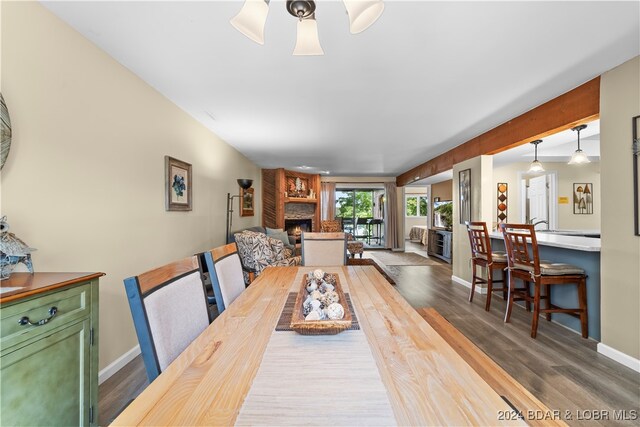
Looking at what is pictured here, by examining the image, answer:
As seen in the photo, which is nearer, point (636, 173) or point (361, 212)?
point (636, 173)

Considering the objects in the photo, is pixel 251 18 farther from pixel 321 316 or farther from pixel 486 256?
pixel 486 256

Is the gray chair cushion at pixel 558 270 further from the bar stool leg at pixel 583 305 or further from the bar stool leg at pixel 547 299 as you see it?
the bar stool leg at pixel 547 299

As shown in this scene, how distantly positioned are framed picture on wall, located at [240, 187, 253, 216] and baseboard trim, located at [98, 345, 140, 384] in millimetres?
3340

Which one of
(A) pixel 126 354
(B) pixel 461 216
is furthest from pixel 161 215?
(B) pixel 461 216

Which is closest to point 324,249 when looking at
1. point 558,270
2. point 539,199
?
point 558,270

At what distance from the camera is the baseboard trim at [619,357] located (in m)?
2.13

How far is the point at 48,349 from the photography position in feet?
3.72

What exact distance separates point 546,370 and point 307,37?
2.75 metres

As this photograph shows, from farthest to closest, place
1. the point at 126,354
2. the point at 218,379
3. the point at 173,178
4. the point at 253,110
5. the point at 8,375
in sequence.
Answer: the point at 253,110 < the point at 173,178 < the point at 126,354 < the point at 8,375 < the point at 218,379

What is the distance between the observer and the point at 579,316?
2732 millimetres

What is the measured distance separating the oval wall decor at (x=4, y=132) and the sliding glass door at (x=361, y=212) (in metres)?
8.65

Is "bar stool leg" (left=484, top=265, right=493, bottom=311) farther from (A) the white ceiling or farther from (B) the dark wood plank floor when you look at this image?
(A) the white ceiling

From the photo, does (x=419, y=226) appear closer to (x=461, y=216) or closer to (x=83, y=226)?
(x=461, y=216)

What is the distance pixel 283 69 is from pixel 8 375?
2.22 metres
